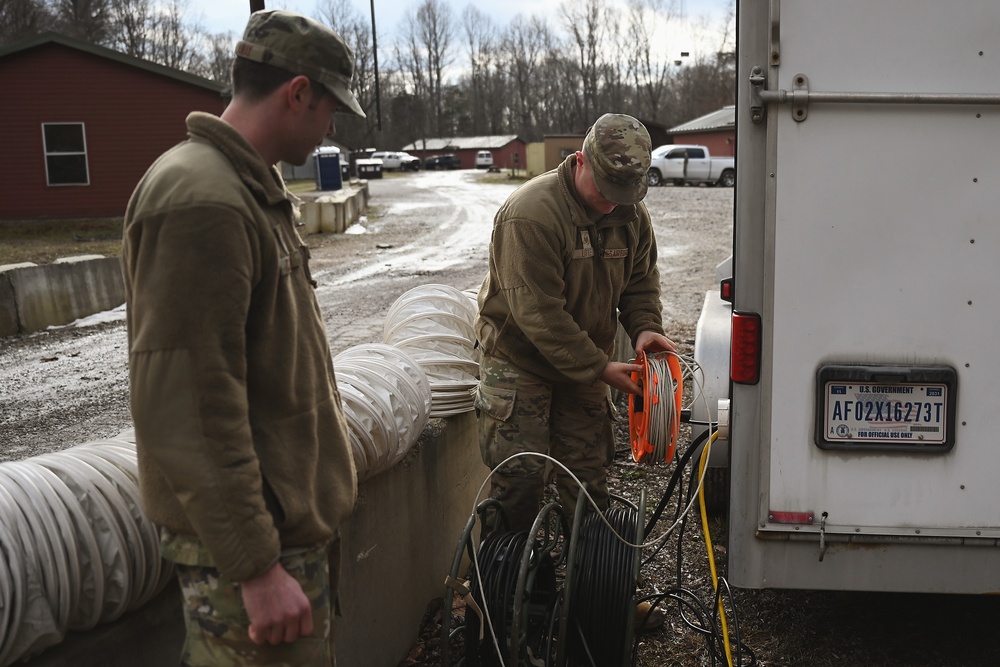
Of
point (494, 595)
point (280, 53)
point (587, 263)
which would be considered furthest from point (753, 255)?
point (280, 53)

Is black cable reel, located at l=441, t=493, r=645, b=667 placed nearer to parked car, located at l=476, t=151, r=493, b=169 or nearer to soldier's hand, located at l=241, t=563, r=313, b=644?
soldier's hand, located at l=241, t=563, r=313, b=644

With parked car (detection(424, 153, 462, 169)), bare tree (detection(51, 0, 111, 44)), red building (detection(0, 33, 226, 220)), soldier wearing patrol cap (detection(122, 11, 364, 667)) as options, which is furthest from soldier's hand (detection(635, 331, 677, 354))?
parked car (detection(424, 153, 462, 169))

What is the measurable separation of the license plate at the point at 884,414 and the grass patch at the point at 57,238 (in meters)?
16.0

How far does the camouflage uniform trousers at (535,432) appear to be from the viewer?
4.29 metres

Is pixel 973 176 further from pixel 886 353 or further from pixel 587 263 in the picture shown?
pixel 587 263

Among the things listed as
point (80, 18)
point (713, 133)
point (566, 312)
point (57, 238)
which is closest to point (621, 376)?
point (566, 312)

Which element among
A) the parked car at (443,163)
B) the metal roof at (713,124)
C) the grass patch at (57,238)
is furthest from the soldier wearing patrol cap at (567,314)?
the parked car at (443,163)

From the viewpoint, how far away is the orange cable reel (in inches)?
159

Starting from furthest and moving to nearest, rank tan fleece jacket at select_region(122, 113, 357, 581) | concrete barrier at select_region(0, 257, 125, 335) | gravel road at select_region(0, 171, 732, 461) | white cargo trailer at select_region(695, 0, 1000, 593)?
concrete barrier at select_region(0, 257, 125, 335) → gravel road at select_region(0, 171, 732, 461) → white cargo trailer at select_region(695, 0, 1000, 593) → tan fleece jacket at select_region(122, 113, 357, 581)

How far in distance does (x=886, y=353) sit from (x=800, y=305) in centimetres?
36

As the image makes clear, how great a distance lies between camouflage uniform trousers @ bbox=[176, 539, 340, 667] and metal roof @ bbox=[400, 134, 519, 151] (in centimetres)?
9241

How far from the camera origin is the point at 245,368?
2.07m

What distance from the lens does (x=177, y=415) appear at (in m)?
1.96

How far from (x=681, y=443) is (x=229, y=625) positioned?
204 inches
